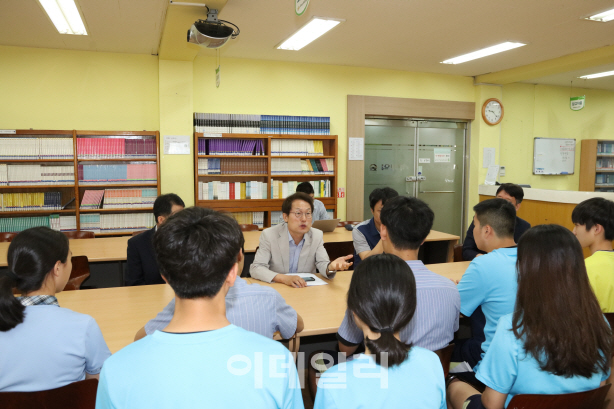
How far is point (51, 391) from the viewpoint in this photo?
133cm

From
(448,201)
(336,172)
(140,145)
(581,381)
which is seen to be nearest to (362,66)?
(336,172)

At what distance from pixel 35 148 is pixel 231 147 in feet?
7.70

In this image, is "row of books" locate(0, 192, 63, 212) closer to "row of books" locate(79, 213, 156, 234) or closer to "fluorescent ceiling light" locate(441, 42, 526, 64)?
"row of books" locate(79, 213, 156, 234)

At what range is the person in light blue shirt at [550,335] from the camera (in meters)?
1.38

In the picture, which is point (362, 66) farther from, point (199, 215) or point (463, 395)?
point (199, 215)

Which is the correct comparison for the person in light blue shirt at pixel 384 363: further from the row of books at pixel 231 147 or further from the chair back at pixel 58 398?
the row of books at pixel 231 147

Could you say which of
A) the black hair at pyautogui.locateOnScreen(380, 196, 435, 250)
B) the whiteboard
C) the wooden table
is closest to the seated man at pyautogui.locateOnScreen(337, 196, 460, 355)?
the black hair at pyautogui.locateOnScreen(380, 196, 435, 250)

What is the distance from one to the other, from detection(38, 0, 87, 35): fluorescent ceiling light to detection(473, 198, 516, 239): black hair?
3917mm

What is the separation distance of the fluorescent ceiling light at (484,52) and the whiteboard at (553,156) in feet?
9.01

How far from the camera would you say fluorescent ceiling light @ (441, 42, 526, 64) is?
17.6 ft

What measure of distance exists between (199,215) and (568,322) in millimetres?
1236

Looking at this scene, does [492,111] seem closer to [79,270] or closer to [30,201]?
[79,270]

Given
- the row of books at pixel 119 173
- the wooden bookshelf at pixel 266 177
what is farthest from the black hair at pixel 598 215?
the row of books at pixel 119 173

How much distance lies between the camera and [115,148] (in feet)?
17.7
